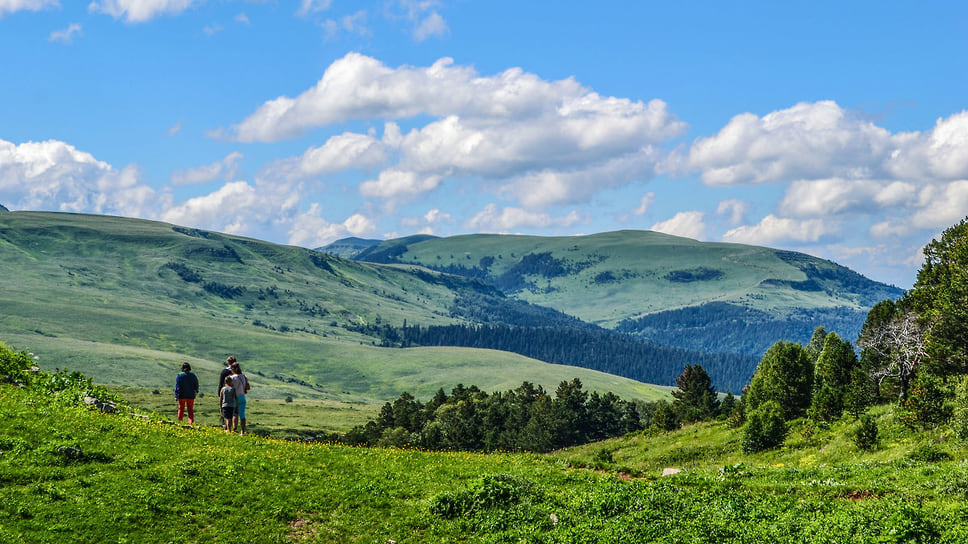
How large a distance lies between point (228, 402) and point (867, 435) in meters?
40.4

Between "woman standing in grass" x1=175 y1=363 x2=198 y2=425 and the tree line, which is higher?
"woman standing in grass" x1=175 y1=363 x2=198 y2=425

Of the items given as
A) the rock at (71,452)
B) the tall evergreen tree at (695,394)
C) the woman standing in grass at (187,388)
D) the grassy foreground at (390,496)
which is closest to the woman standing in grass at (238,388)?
the woman standing in grass at (187,388)

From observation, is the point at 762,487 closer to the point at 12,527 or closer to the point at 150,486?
the point at 150,486

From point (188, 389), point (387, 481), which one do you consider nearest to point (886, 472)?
point (387, 481)

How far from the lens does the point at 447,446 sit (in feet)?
413

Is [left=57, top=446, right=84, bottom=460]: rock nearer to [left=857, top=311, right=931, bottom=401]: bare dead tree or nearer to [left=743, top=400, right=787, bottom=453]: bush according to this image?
[left=743, top=400, right=787, bottom=453]: bush

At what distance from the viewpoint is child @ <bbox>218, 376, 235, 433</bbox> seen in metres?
38.3

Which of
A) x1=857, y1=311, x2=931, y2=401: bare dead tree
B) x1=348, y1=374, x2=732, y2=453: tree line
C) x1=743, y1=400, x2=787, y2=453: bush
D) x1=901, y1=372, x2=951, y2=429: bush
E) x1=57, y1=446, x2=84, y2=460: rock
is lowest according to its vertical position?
x1=348, y1=374, x2=732, y2=453: tree line

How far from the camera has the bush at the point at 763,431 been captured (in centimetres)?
5800

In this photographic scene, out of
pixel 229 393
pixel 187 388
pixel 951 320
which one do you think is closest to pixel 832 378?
pixel 951 320

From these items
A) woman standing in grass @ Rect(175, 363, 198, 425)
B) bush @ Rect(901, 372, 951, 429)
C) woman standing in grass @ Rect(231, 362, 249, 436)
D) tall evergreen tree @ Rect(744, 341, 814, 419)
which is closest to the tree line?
tall evergreen tree @ Rect(744, 341, 814, 419)

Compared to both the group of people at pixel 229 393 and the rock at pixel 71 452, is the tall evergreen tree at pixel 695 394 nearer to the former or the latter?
the group of people at pixel 229 393

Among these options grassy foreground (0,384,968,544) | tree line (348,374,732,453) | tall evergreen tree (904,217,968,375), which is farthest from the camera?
tree line (348,374,732,453)

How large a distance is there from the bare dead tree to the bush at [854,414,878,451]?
1523cm
